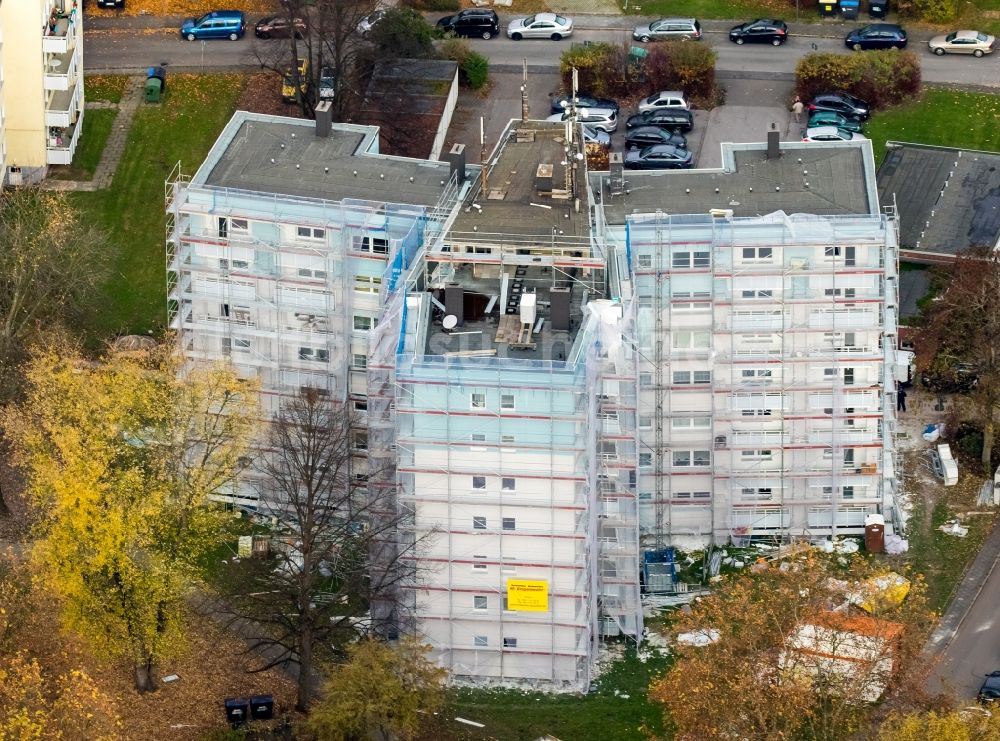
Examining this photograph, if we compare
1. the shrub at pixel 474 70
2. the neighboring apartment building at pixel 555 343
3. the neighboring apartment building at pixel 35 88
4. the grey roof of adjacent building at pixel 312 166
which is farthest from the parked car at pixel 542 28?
the neighboring apartment building at pixel 555 343

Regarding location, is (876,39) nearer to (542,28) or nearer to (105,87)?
(542,28)

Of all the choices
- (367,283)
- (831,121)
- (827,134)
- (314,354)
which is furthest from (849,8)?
(314,354)

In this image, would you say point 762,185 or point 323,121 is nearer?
point 762,185

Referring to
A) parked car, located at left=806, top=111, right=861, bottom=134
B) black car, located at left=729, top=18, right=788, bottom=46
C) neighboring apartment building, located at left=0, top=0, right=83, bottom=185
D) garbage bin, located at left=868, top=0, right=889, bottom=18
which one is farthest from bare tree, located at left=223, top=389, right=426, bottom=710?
garbage bin, located at left=868, top=0, right=889, bottom=18

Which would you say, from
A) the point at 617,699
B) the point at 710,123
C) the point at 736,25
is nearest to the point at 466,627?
the point at 617,699

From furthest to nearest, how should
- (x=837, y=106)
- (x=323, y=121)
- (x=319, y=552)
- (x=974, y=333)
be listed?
(x=837, y=106) → (x=323, y=121) → (x=974, y=333) → (x=319, y=552)

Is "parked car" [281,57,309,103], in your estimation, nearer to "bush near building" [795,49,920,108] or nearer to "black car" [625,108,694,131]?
"black car" [625,108,694,131]
